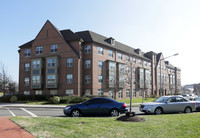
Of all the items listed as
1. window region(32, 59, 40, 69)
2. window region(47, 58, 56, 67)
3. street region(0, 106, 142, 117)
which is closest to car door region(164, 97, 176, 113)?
street region(0, 106, 142, 117)

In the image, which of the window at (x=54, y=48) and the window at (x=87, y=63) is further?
the window at (x=54, y=48)

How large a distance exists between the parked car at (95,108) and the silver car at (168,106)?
1.98 meters

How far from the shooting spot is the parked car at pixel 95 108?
12.7m

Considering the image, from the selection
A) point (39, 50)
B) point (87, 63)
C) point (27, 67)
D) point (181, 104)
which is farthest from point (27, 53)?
point (181, 104)

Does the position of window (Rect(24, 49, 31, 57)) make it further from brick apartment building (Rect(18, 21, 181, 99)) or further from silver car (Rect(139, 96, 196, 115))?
silver car (Rect(139, 96, 196, 115))

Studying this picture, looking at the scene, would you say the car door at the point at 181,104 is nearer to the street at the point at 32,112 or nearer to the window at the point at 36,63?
the street at the point at 32,112

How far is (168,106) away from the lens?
1424 centimetres

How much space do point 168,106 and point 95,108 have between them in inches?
221

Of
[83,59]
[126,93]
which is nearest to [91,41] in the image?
[83,59]

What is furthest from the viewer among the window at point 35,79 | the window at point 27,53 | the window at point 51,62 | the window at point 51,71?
the window at point 27,53

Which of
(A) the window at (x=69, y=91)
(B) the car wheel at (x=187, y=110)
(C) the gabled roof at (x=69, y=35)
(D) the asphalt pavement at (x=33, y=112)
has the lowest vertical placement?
(D) the asphalt pavement at (x=33, y=112)

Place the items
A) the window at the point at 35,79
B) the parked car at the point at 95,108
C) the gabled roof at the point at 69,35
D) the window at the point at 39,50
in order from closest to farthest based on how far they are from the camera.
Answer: the parked car at the point at 95,108 < the gabled roof at the point at 69,35 < the window at the point at 35,79 < the window at the point at 39,50

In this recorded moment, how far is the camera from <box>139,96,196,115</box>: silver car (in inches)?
550

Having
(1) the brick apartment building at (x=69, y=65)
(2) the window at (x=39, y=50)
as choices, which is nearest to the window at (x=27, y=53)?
(1) the brick apartment building at (x=69, y=65)
